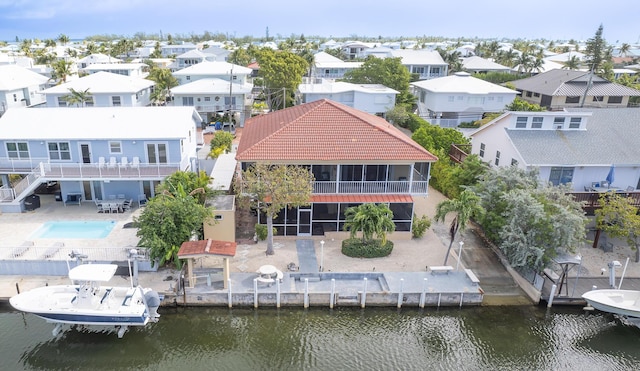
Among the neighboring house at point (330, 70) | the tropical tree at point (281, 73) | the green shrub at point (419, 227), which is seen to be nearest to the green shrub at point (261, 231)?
the green shrub at point (419, 227)

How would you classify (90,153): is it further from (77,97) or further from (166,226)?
(77,97)

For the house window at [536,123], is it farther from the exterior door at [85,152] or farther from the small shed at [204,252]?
the exterior door at [85,152]

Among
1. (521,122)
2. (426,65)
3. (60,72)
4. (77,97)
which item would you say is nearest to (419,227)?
(521,122)

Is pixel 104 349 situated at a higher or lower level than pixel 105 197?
lower

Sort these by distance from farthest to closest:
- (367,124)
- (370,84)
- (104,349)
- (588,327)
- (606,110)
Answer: (370,84), (606,110), (367,124), (588,327), (104,349)

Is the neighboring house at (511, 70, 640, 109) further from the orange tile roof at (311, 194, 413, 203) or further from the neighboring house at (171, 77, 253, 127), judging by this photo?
the orange tile roof at (311, 194, 413, 203)

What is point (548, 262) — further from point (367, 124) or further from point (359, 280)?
point (367, 124)

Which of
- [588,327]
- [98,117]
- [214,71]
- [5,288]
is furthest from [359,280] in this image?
[214,71]
